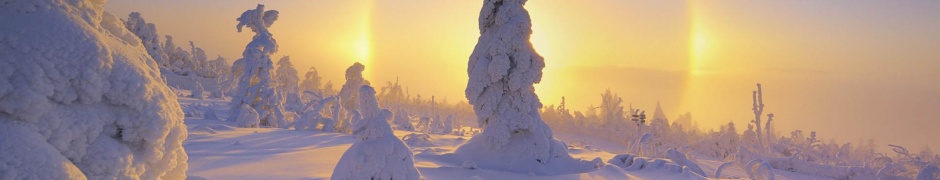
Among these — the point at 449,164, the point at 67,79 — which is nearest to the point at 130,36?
the point at 67,79

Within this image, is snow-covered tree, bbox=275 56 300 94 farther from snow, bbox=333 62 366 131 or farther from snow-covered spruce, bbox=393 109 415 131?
snow, bbox=333 62 366 131

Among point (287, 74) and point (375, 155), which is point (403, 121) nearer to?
point (287, 74)

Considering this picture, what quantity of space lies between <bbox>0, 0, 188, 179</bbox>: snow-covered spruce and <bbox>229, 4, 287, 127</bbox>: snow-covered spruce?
19.1 m

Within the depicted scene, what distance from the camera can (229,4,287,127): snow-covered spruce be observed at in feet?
68.6

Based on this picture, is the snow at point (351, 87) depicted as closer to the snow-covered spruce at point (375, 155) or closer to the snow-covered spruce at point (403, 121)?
the snow-covered spruce at point (403, 121)

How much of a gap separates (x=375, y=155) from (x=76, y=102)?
360 cm

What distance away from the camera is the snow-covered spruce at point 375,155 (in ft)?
19.9

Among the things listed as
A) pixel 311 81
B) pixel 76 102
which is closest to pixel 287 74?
pixel 311 81

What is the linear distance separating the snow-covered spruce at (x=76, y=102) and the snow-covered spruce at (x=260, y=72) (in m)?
19.1

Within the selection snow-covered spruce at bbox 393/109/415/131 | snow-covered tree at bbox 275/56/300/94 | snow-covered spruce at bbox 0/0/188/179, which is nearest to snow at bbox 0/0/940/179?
snow-covered spruce at bbox 0/0/188/179

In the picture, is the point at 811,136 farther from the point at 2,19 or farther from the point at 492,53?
the point at 2,19

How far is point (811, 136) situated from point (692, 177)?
1415cm

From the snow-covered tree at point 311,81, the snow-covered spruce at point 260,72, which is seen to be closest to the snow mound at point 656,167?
the snow-covered spruce at point 260,72

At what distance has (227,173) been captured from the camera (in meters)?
7.78
